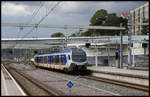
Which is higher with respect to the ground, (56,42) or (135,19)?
(135,19)

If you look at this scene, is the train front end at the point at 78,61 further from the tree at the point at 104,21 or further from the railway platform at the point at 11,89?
the tree at the point at 104,21

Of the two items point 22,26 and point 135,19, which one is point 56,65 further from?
point 135,19

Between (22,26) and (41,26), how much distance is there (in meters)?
2.99

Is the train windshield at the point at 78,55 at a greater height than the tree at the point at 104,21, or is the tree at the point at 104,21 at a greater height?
the tree at the point at 104,21

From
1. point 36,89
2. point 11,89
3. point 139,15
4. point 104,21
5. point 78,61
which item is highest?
point 139,15

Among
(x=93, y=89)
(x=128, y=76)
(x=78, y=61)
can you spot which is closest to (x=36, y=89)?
(x=93, y=89)

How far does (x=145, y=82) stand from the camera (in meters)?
21.3

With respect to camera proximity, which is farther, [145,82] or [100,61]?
[100,61]

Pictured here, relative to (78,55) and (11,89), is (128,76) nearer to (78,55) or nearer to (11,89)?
(78,55)

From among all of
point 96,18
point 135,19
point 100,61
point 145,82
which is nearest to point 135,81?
point 145,82

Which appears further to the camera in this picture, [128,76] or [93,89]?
[128,76]

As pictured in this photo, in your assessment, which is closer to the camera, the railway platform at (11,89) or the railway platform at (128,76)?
the railway platform at (11,89)

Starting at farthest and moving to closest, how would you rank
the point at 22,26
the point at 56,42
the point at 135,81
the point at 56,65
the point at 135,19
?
the point at 135,19
the point at 56,42
the point at 22,26
the point at 56,65
the point at 135,81

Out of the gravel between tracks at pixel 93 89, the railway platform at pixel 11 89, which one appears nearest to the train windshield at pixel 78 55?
the gravel between tracks at pixel 93 89
